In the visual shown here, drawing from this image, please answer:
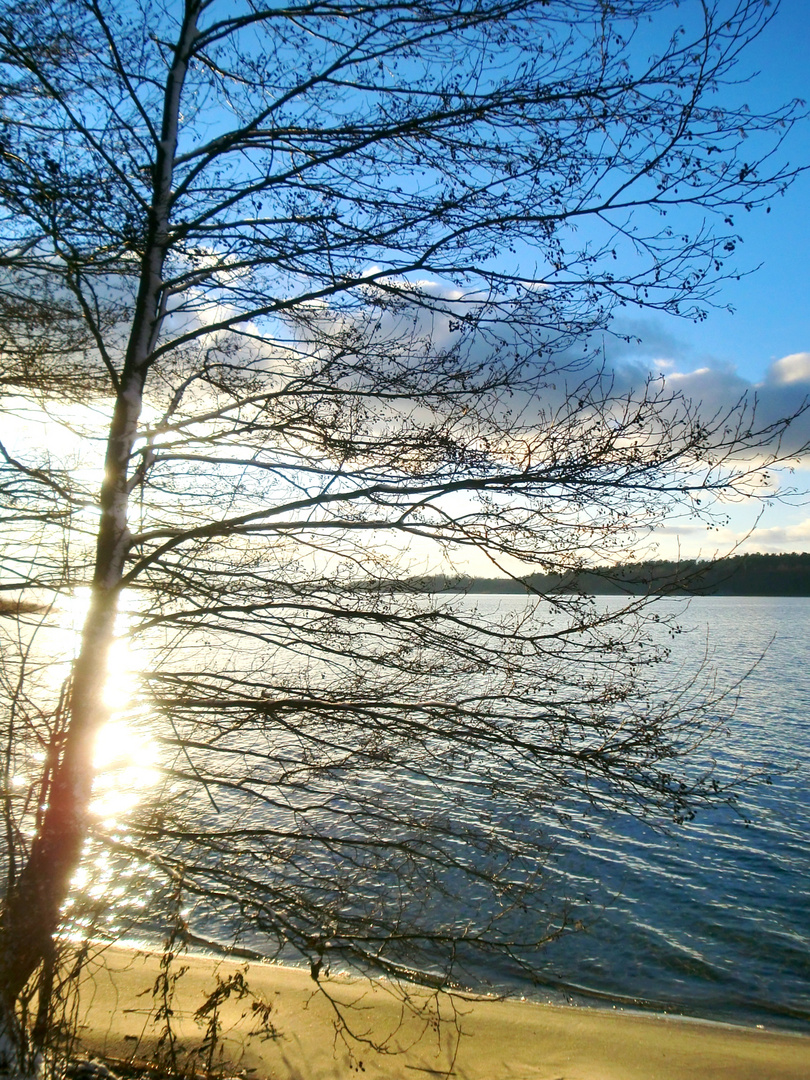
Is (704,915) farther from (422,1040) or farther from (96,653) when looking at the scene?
(96,653)

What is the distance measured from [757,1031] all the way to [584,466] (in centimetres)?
836

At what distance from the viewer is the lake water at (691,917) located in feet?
31.0

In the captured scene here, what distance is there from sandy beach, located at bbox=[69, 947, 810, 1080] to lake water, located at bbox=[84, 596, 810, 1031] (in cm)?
45

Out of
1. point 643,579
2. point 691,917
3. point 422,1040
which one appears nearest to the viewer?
point 643,579

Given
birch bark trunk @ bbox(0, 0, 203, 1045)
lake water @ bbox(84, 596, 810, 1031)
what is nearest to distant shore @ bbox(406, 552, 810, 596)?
birch bark trunk @ bbox(0, 0, 203, 1045)

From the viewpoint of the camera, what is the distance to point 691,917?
11.0 meters

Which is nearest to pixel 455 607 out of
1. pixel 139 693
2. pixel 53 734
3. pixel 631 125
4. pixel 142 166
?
pixel 139 693

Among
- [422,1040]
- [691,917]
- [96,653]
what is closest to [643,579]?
[96,653]

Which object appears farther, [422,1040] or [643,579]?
[422,1040]

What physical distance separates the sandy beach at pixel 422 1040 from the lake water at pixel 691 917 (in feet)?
1.49

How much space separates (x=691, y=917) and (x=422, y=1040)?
4.95 m

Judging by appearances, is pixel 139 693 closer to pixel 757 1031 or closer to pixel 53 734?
pixel 53 734

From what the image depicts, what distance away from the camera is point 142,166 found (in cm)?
438

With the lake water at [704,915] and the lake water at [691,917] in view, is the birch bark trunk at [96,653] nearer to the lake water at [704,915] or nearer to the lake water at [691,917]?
the lake water at [691,917]
